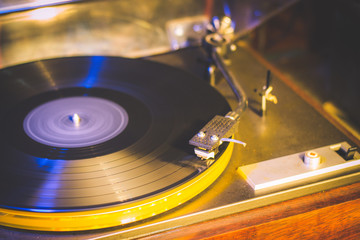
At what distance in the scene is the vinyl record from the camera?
84 cm

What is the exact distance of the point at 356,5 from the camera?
1520mm

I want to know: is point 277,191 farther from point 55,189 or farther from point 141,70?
point 141,70

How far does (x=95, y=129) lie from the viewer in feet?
3.58

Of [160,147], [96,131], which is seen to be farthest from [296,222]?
[96,131]

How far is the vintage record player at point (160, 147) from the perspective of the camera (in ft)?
2.69

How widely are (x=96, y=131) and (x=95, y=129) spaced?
0.01 metres

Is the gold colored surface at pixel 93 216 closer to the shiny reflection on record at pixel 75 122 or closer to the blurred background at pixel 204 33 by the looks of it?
the shiny reflection on record at pixel 75 122

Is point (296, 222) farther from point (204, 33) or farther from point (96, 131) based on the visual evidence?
point (204, 33)

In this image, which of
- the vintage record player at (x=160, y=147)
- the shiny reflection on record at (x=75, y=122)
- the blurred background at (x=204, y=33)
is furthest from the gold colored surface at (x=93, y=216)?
the blurred background at (x=204, y=33)

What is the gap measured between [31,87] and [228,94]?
0.52 m

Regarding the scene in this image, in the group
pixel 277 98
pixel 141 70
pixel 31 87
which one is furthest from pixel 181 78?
pixel 31 87

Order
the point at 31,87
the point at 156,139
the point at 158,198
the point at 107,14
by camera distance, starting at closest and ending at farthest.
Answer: the point at 158,198, the point at 156,139, the point at 31,87, the point at 107,14

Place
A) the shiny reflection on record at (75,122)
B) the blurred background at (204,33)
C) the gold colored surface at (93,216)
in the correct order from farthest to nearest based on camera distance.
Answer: the blurred background at (204,33), the shiny reflection on record at (75,122), the gold colored surface at (93,216)

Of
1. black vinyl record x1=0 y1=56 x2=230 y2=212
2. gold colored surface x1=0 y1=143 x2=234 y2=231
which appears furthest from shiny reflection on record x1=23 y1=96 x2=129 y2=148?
gold colored surface x1=0 y1=143 x2=234 y2=231
